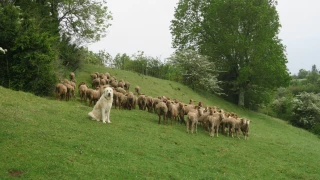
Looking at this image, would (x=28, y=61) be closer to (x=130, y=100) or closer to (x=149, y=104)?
(x=130, y=100)

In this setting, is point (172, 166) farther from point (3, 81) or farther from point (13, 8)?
point (13, 8)

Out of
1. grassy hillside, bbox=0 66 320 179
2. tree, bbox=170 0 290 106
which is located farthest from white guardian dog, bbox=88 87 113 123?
tree, bbox=170 0 290 106

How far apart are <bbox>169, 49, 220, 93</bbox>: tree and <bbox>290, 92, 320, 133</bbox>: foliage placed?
1110 cm

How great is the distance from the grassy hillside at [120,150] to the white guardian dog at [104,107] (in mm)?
615

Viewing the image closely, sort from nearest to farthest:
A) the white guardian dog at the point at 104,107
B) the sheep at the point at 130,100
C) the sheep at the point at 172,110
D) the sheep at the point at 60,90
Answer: the white guardian dog at the point at 104,107, the sheep at the point at 172,110, the sheep at the point at 60,90, the sheep at the point at 130,100

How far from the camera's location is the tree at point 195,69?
40781mm

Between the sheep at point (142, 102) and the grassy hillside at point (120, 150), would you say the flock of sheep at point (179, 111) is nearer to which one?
the sheep at point (142, 102)

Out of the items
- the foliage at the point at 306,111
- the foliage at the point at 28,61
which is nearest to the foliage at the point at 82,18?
the foliage at the point at 28,61

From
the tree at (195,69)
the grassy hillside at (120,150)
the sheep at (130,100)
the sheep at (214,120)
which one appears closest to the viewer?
the grassy hillside at (120,150)

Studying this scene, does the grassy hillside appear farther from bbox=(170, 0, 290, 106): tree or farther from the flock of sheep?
bbox=(170, 0, 290, 106): tree

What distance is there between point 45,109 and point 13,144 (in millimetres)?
6296

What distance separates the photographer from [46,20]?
92.0 feet

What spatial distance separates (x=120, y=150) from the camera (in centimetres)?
1286

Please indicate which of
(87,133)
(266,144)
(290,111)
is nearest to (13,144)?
(87,133)
